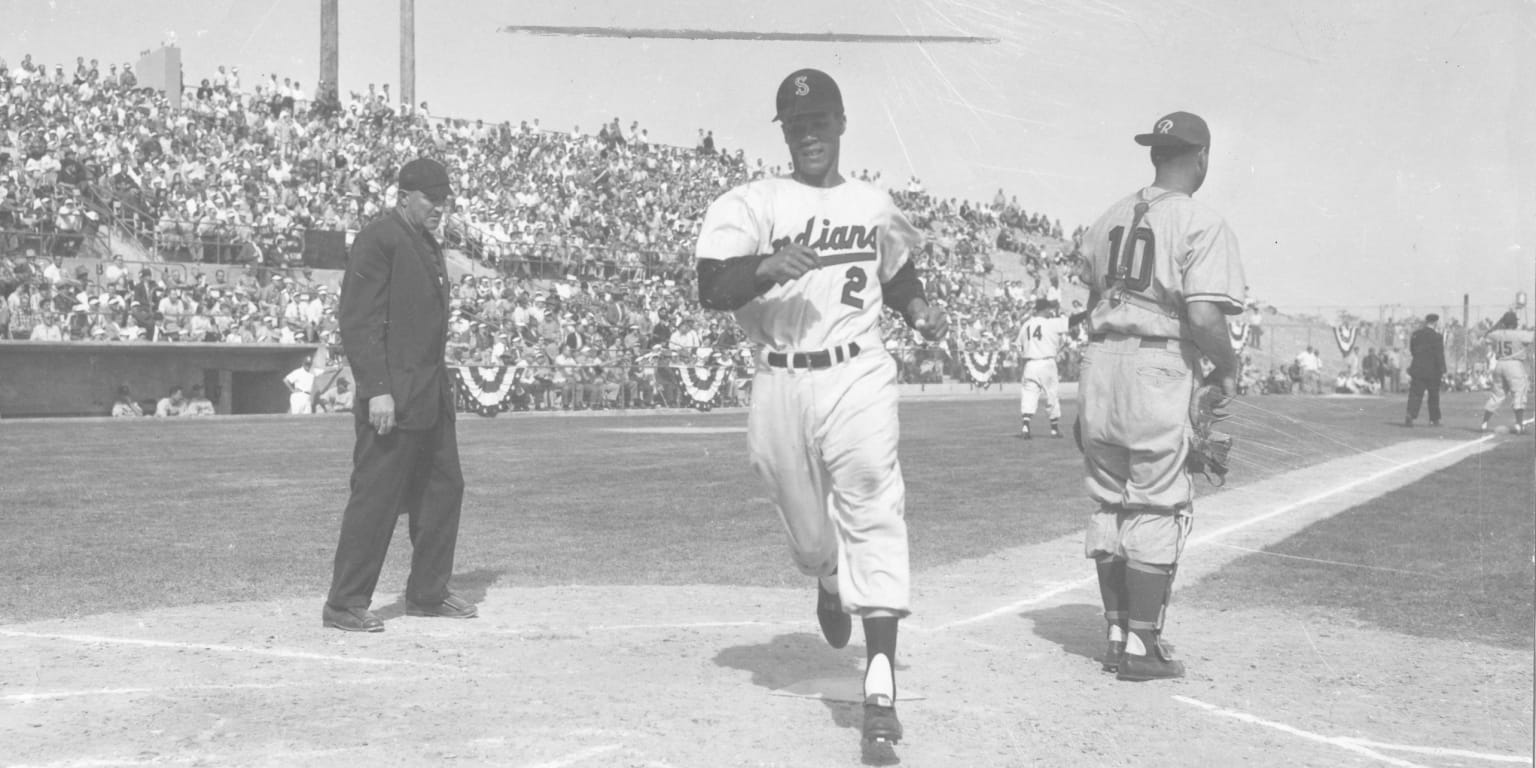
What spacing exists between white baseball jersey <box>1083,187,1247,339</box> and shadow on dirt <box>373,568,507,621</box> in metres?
3.50

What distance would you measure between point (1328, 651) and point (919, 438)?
14321 millimetres

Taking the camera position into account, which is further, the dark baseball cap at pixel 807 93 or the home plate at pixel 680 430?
the home plate at pixel 680 430

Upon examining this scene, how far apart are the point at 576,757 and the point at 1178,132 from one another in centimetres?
354

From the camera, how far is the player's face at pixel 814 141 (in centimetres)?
479

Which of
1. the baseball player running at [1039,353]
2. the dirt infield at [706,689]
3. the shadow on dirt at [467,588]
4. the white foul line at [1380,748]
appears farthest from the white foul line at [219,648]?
the baseball player running at [1039,353]

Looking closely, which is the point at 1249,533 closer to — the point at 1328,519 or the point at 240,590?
the point at 1328,519

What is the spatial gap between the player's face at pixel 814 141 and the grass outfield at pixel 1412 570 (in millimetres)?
3502

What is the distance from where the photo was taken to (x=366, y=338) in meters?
6.26

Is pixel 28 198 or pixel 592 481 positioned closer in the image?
pixel 592 481

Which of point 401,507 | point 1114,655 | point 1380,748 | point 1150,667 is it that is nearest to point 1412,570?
point 1114,655

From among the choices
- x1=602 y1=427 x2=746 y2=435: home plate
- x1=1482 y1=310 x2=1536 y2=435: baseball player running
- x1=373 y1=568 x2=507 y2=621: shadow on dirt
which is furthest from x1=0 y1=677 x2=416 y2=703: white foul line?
x1=1482 y1=310 x2=1536 y2=435: baseball player running

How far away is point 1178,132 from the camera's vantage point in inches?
225

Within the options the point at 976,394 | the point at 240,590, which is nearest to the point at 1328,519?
the point at 240,590

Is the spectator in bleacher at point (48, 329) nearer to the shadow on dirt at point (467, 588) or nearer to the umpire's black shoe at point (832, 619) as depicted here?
the shadow on dirt at point (467, 588)
